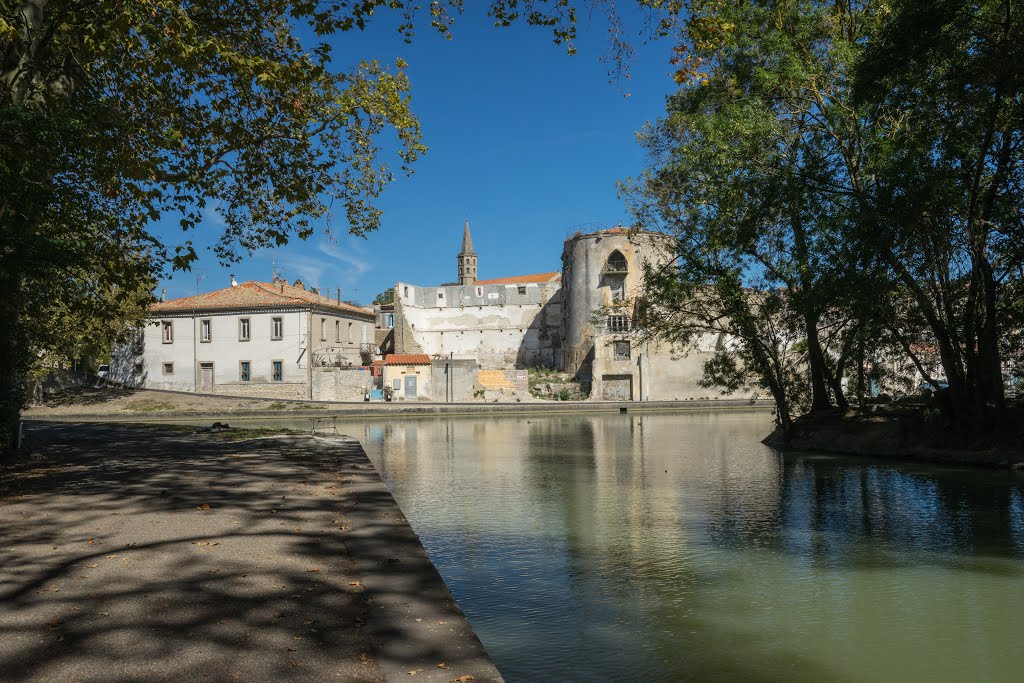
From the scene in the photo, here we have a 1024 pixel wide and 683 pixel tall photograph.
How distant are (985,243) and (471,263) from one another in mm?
91121

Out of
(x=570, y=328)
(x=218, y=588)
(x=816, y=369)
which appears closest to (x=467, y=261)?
(x=570, y=328)

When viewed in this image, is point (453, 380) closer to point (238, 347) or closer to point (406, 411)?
point (406, 411)

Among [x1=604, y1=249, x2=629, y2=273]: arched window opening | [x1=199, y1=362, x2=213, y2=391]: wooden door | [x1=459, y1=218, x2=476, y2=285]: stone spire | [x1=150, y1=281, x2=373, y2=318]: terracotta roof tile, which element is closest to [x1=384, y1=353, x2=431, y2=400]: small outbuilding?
[x1=150, y1=281, x2=373, y2=318]: terracotta roof tile

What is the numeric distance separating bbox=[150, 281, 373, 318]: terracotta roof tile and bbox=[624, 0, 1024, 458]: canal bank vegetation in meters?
31.6

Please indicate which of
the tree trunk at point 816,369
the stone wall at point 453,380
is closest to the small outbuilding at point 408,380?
the stone wall at point 453,380

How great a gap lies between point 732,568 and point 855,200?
1174 centimetres

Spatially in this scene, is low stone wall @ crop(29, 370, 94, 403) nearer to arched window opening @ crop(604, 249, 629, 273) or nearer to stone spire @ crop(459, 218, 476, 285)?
arched window opening @ crop(604, 249, 629, 273)

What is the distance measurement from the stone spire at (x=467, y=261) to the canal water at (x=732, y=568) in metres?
86.9

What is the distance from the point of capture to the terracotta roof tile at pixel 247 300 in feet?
160

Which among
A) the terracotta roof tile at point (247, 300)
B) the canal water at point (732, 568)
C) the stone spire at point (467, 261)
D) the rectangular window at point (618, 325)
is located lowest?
the canal water at point (732, 568)

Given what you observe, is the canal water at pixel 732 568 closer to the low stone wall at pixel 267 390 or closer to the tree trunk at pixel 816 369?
the tree trunk at pixel 816 369

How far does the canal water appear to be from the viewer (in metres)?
5.57

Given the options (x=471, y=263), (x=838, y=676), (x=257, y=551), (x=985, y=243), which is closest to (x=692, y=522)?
(x=838, y=676)

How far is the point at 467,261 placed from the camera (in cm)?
10369
